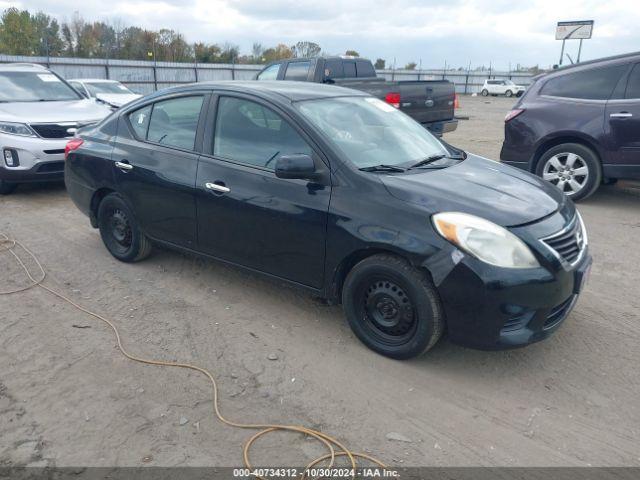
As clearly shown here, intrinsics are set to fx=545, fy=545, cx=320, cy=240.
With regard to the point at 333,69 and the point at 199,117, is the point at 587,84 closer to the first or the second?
the point at 199,117

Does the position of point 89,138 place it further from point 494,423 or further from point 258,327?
point 494,423

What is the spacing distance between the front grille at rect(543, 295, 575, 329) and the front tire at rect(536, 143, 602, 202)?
4.09m

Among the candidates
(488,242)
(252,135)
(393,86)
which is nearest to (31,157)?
(252,135)

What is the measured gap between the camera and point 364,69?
1282 cm

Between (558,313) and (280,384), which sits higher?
(558,313)

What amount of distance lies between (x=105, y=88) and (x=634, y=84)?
13203 millimetres

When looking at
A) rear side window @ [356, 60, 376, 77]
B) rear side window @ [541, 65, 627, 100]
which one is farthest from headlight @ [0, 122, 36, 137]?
rear side window @ [356, 60, 376, 77]

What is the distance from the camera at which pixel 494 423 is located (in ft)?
9.89

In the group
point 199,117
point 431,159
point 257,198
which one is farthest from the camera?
point 199,117

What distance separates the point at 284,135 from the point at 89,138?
2433mm

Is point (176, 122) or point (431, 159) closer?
point (431, 159)

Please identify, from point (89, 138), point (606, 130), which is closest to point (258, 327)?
point (89, 138)

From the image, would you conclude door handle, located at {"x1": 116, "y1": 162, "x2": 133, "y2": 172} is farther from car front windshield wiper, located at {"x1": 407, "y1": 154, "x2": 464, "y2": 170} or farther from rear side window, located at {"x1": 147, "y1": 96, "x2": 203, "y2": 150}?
car front windshield wiper, located at {"x1": 407, "y1": 154, "x2": 464, "y2": 170}

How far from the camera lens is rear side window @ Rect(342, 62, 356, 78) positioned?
12.3 metres
